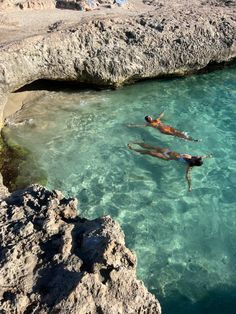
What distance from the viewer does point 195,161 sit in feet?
31.5

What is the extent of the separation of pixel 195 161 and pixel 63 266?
5.43 meters

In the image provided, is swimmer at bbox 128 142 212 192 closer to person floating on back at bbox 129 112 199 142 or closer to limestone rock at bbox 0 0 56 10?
person floating on back at bbox 129 112 199 142

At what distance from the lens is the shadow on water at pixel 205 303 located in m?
6.62

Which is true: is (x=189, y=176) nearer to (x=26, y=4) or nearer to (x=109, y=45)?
(x=109, y=45)

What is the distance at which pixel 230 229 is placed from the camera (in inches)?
324

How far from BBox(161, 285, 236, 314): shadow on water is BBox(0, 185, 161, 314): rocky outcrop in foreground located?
2.04m

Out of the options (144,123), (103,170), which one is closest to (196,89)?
(144,123)

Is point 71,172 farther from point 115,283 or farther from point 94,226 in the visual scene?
point 115,283

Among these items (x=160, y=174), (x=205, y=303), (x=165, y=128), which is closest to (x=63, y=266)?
(x=205, y=303)

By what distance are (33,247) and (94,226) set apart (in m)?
0.81

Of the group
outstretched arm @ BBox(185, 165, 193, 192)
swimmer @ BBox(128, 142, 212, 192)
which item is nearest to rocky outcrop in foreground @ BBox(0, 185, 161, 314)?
outstretched arm @ BBox(185, 165, 193, 192)

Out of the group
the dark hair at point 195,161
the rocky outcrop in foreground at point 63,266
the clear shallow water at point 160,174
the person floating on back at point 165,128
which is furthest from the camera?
the person floating on back at point 165,128

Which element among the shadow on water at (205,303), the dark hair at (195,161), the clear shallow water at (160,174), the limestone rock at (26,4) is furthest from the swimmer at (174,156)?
the limestone rock at (26,4)

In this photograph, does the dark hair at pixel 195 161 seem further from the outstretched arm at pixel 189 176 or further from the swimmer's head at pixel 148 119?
the swimmer's head at pixel 148 119
